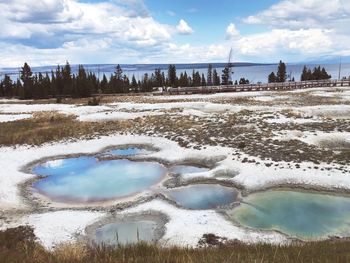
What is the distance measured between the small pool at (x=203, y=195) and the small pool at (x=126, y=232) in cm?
287

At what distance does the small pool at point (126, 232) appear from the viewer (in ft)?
48.7

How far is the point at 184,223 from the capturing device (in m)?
16.0

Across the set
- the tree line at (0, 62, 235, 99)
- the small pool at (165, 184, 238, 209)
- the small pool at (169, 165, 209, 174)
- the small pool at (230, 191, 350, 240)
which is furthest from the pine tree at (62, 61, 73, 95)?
the small pool at (230, 191, 350, 240)

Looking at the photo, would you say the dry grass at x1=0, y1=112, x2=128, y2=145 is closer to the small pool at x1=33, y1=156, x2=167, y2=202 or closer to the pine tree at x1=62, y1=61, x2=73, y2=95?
the small pool at x1=33, y1=156, x2=167, y2=202

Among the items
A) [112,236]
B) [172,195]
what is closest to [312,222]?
[172,195]

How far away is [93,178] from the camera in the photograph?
2380cm

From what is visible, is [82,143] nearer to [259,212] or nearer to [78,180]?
[78,180]

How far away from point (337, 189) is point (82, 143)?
2126 cm

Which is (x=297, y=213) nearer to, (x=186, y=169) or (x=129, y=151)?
(x=186, y=169)

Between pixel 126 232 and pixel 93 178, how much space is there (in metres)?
8.87

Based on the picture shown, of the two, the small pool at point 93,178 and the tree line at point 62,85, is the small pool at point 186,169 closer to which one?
the small pool at point 93,178

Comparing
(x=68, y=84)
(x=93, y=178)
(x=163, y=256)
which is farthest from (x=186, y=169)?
(x=68, y=84)

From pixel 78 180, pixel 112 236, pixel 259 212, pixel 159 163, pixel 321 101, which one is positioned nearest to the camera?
pixel 112 236

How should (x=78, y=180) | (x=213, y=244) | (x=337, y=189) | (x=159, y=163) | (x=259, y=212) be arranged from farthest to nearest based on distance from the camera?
(x=159, y=163) → (x=78, y=180) → (x=337, y=189) → (x=259, y=212) → (x=213, y=244)
